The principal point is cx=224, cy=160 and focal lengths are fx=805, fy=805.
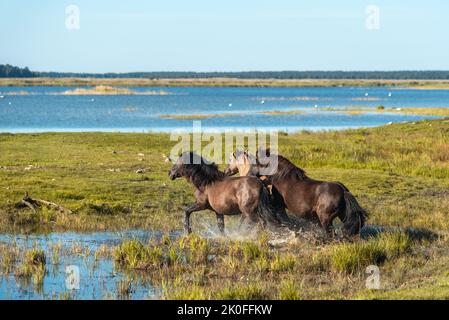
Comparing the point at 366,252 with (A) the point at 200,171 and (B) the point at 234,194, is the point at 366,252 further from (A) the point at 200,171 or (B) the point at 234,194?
(A) the point at 200,171

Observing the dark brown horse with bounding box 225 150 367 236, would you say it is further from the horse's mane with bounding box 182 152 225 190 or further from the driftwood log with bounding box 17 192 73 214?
the driftwood log with bounding box 17 192 73 214

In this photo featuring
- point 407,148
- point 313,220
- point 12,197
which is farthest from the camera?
point 407,148

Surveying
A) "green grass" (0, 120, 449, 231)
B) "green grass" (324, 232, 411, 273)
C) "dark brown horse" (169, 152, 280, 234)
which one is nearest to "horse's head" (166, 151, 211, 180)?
"dark brown horse" (169, 152, 280, 234)

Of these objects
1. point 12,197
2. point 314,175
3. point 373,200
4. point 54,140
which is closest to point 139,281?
point 12,197

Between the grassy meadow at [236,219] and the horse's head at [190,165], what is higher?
the horse's head at [190,165]

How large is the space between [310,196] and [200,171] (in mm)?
2151

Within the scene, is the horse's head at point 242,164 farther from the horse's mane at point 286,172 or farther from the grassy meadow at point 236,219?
the grassy meadow at point 236,219

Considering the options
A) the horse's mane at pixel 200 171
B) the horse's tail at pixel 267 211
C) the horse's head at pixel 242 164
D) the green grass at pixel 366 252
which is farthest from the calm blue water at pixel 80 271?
the green grass at pixel 366 252

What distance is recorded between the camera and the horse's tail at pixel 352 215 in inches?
511

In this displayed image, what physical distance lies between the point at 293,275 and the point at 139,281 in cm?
214

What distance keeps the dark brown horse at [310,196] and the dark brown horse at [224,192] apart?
0.36m

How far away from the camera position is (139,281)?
36.3 feet
